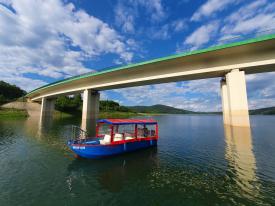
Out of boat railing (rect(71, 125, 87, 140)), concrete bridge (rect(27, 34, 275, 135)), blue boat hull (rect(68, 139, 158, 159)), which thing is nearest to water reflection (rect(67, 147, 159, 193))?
blue boat hull (rect(68, 139, 158, 159))

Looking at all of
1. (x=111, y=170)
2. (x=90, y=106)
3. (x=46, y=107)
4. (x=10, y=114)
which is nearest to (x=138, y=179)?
(x=111, y=170)

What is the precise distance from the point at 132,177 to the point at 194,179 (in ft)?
11.6

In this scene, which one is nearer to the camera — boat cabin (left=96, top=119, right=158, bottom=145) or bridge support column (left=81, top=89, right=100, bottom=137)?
boat cabin (left=96, top=119, right=158, bottom=145)

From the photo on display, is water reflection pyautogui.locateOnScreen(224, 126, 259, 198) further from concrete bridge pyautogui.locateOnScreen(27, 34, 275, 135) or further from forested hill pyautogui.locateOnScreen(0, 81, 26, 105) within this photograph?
forested hill pyautogui.locateOnScreen(0, 81, 26, 105)

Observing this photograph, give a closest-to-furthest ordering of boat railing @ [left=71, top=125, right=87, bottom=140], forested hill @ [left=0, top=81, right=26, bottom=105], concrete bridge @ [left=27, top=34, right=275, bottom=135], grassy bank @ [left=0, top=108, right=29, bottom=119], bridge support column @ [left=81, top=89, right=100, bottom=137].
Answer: boat railing @ [left=71, top=125, right=87, bottom=140] → concrete bridge @ [left=27, top=34, right=275, bottom=135] → bridge support column @ [left=81, top=89, right=100, bottom=137] → grassy bank @ [left=0, top=108, right=29, bottom=119] → forested hill @ [left=0, top=81, right=26, bottom=105]

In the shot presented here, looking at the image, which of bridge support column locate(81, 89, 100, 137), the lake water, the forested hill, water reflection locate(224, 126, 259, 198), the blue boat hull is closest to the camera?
the lake water

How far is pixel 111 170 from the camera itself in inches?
411

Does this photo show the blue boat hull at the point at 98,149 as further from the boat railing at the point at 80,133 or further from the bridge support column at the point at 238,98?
the bridge support column at the point at 238,98

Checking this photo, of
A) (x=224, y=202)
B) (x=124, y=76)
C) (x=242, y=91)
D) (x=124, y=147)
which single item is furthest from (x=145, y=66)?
(x=224, y=202)

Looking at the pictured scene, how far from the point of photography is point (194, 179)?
9000 mm

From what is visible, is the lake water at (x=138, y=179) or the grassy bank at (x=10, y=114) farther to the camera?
the grassy bank at (x=10, y=114)

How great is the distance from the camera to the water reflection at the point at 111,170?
845cm

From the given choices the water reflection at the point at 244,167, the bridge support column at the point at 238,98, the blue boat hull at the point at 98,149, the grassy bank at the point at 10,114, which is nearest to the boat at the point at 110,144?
the blue boat hull at the point at 98,149

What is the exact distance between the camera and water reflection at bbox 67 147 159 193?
8.45 meters
